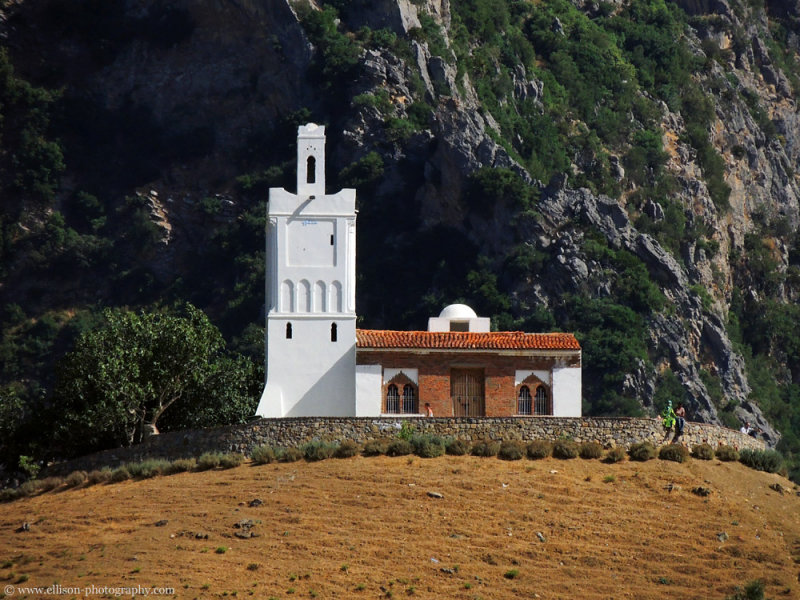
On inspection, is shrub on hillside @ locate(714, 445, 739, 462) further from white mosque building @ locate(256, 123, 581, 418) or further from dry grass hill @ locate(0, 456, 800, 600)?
white mosque building @ locate(256, 123, 581, 418)

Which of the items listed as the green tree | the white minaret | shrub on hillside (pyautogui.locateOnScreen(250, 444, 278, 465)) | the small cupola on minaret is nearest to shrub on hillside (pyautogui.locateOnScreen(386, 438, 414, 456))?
shrub on hillside (pyautogui.locateOnScreen(250, 444, 278, 465))

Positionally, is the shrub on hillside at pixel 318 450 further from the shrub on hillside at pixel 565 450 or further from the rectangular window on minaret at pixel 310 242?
the rectangular window on minaret at pixel 310 242

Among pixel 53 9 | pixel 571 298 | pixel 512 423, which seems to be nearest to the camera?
pixel 512 423

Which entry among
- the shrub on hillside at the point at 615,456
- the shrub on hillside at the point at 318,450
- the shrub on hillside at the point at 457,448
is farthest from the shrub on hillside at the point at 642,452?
the shrub on hillside at the point at 318,450

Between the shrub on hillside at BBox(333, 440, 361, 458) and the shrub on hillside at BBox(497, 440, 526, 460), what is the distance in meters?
4.93

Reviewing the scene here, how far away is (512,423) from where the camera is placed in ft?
228

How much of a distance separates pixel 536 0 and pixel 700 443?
86571mm

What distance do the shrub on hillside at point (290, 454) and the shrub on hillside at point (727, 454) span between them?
1453 cm

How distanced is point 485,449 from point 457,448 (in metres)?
0.96

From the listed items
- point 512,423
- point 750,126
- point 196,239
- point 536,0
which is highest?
point 536,0

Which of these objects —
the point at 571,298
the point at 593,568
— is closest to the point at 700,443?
the point at 593,568

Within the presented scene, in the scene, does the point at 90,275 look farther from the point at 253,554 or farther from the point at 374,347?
the point at 253,554

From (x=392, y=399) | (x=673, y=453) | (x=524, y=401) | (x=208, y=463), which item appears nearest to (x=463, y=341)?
(x=524, y=401)

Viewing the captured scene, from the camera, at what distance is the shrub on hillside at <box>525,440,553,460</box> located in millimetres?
67812
